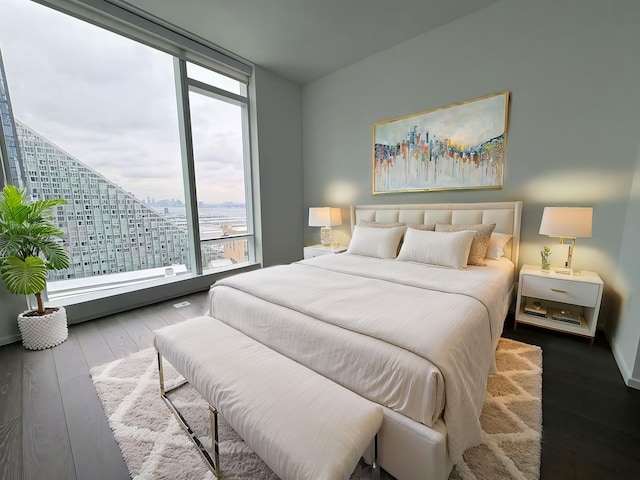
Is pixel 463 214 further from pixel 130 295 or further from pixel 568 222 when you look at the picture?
pixel 130 295

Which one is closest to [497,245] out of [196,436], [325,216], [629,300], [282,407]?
[629,300]

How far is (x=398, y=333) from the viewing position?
119cm

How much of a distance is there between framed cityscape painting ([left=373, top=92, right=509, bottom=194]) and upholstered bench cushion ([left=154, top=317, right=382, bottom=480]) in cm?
272

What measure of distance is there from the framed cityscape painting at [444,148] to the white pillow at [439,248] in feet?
2.74

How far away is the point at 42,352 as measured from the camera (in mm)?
2184

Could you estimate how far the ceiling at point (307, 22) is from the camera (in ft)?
8.57

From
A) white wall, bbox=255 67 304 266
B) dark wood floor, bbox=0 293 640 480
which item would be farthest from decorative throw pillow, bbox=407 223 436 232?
white wall, bbox=255 67 304 266

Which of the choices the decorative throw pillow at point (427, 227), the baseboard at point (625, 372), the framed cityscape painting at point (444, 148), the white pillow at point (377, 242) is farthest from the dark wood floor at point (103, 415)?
the framed cityscape painting at point (444, 148)

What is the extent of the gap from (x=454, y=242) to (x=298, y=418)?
6.65 feet

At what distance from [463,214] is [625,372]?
1663 mm

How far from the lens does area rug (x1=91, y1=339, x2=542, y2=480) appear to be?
1205mm

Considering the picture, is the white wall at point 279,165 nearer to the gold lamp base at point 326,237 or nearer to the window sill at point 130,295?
the gold lamp base at point 326,237

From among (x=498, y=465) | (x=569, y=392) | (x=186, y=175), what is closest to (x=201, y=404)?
(x=498, y=465)

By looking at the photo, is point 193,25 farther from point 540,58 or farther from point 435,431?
point 435,431
